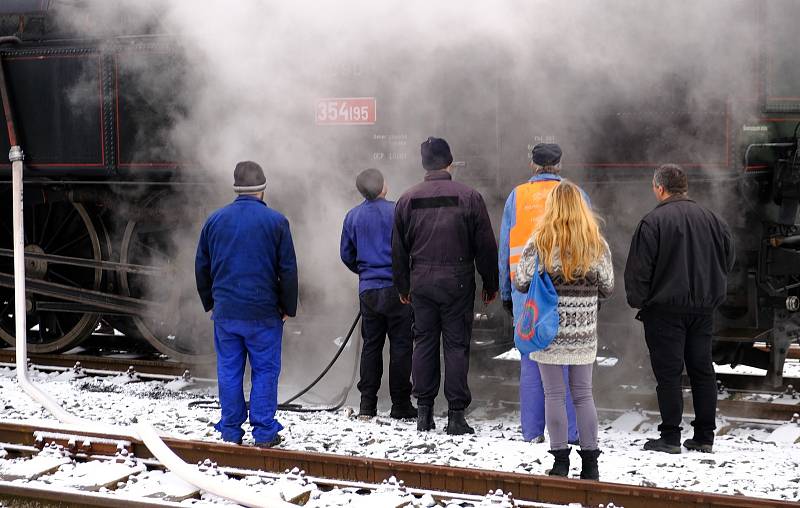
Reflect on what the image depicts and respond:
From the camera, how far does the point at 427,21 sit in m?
6.54

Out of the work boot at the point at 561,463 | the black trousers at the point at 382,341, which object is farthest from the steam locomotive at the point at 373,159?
the work boot at the point at 561,463

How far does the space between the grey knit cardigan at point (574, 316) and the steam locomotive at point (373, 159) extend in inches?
75.0

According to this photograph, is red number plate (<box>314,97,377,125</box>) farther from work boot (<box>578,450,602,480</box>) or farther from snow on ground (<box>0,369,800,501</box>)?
work boot (<box>578,450,602,480</box>)

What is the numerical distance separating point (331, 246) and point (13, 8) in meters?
3.38

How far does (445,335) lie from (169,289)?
9.77 feet

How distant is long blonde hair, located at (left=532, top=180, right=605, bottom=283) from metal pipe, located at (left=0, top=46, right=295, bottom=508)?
62.1 inches

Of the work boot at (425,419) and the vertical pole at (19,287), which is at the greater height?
the vertical pole at (19,287)

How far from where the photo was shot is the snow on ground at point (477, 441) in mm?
4598

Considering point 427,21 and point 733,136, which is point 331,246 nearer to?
point 427,21

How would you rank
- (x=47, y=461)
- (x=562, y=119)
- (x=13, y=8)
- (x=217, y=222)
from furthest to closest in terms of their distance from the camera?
1. (x=13, y=8)
2. (x=562, y=119)
3. (x=217, y=222)
4. (x=47, y=461)

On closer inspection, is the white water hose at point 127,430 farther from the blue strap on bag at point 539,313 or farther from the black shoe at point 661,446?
the black shoe at point 661,446

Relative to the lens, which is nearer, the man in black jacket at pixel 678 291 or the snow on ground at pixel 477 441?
the snow on ground at pixel 477 441

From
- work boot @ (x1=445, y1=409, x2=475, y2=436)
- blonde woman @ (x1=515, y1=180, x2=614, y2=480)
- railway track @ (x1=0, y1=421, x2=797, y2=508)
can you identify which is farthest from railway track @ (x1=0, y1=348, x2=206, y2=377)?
blonde woman @ (x1=515, y1=180, x2=614, y2=480)

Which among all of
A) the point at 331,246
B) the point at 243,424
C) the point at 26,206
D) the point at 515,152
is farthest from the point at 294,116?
the point at 26,206
